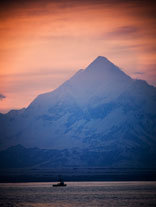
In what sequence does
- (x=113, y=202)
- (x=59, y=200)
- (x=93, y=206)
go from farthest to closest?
(x=59, y=200) < (x=113, y=202) < (x=93, y=206)

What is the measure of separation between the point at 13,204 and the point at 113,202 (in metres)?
25.9

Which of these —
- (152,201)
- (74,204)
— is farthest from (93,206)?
(152,201)

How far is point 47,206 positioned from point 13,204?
385 inches

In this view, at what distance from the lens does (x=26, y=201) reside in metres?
134

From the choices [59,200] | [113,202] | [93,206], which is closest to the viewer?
[93,206]

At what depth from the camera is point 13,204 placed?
124m

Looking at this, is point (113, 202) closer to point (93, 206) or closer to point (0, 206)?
point (93, 206)

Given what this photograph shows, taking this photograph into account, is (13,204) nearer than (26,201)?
Yes

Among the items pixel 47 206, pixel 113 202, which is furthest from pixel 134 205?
pixel 47 206

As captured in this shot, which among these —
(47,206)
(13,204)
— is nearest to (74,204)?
(47,206)

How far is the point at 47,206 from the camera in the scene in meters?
120

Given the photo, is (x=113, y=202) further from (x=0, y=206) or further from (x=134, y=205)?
(x=0, y=206)

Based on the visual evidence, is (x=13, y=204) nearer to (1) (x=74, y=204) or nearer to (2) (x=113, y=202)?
(1) (x=74, y=204)

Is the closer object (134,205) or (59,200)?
(134,205)
